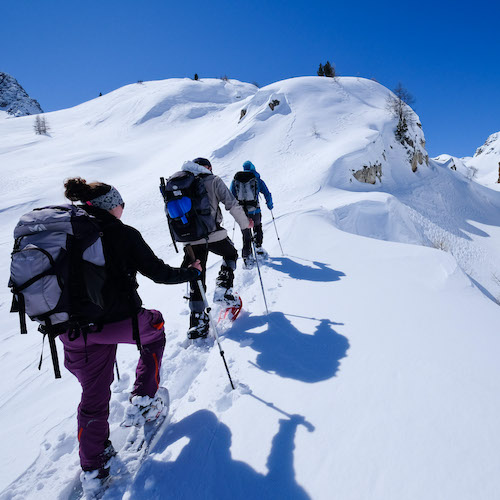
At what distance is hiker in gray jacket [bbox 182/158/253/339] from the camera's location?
130 inches

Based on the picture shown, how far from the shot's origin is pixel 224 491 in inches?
68.6

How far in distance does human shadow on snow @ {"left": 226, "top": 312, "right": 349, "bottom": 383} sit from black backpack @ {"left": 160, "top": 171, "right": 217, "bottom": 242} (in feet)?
4.59

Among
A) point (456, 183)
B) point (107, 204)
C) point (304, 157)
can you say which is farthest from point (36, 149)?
point (456, 183)

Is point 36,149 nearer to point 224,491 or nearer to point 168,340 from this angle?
point 168,340

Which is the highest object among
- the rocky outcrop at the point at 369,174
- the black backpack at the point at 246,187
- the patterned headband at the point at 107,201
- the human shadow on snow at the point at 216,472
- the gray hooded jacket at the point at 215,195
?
the rocky outcrop at the point at 369,174

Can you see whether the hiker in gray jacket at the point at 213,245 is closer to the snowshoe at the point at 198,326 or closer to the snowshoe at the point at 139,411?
the snowshoe at the point at 198,326

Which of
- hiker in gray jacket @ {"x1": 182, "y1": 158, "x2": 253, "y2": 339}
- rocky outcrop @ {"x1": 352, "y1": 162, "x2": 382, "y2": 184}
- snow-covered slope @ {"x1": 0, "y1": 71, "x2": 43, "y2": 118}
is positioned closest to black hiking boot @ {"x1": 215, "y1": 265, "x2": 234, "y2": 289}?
hiker in gray jacket @ {"x1": 182, "y1": 158, "x2": 253, "y2": 339}

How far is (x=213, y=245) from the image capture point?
3.68 m

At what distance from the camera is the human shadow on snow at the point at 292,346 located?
105 inches

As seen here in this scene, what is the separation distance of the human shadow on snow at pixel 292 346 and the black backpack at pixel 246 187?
2.96 m

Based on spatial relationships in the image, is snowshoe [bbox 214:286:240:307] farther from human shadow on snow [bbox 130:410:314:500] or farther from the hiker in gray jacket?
human shadow on snow [bbox 130:410:314:500]

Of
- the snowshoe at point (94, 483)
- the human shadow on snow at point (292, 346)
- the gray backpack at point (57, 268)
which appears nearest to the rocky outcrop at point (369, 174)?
the human shadow on snow at point (292, 346)

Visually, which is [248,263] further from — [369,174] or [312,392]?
[369,174]

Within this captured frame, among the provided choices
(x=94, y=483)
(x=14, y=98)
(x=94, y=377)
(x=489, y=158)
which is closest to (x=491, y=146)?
(x=489, y=158)
